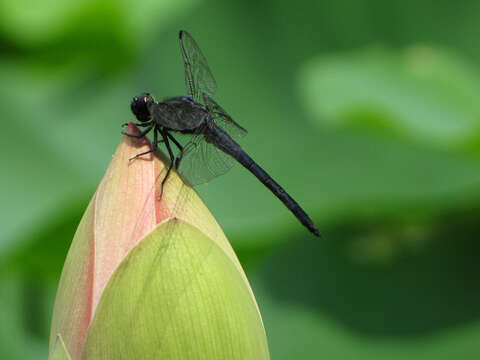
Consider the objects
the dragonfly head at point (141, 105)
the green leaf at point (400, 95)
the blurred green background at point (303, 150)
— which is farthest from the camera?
the green leaf at point (400, 95)

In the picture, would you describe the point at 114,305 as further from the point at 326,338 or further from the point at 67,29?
the point at 67,29

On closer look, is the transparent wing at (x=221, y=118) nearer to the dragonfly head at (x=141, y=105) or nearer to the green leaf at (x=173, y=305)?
the dragonfly head at (x=141, y=105)

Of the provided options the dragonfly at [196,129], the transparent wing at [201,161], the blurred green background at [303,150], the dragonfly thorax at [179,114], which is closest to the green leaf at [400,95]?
the blurred green background at [303,150]

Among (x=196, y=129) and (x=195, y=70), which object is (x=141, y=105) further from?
(x=195, y=70)

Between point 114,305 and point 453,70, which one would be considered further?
point 453,70

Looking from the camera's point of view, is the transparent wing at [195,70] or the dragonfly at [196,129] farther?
the transparent wing at [195,70]

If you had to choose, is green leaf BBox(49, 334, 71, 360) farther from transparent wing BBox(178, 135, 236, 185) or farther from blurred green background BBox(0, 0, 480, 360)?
blurred green background BBox(0, 0, 480, 360)

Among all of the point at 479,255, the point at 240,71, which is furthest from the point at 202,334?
the point at 240,71

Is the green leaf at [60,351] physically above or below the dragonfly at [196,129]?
below
